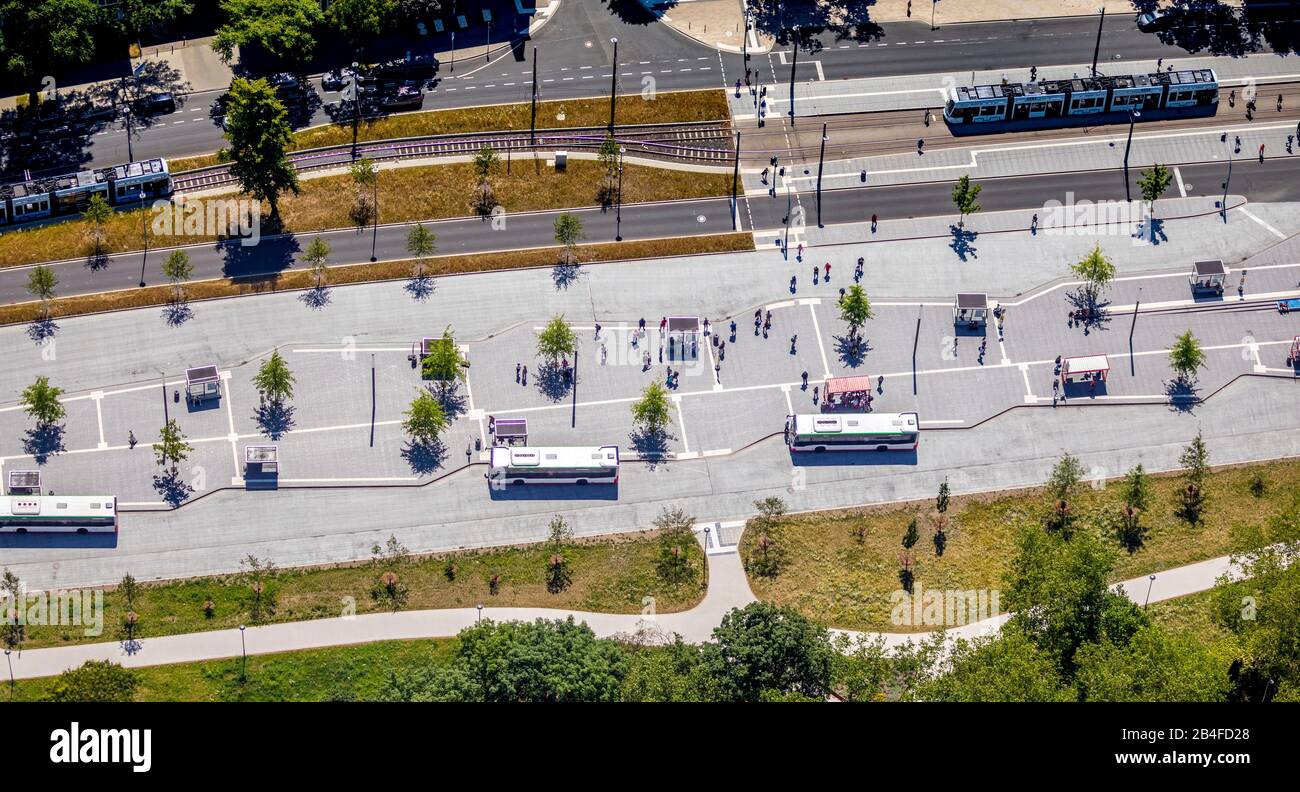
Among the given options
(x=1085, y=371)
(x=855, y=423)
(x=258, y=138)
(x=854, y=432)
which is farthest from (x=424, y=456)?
(x=1085, y=371)

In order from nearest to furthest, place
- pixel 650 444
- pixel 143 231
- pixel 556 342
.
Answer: pixel 650 444 < pixel 556 342 < pixel 143 231

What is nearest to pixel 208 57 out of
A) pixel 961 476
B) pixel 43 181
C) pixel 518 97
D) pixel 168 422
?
pixel 43 181

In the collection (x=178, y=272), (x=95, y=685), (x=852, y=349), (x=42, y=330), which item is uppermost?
(x=178, y=272)

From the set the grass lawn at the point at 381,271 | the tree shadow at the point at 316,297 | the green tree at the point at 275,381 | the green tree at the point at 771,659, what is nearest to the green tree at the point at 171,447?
the green tree at the point at 275,381

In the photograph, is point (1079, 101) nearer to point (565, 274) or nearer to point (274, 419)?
point (565, 274)

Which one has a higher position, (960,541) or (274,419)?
(274,419)

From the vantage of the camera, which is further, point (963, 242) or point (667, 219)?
point (667, 219)
